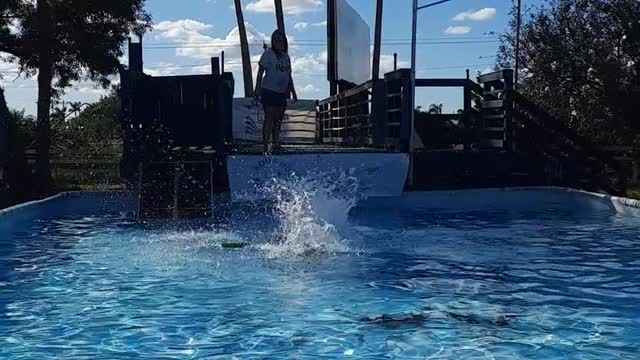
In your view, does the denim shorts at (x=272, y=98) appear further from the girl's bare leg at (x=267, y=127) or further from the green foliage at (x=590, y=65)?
the green foliage at (x=590, y=65)

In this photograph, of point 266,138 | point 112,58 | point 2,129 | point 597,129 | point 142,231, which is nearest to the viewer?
point 142,231

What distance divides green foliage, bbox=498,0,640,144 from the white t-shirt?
25.7 ft

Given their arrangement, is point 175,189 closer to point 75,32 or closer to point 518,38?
point 75,32

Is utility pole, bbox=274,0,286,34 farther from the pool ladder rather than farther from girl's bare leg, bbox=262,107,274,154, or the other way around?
the pool ladder

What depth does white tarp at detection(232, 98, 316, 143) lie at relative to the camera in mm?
20734

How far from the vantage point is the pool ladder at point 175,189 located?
10141mm

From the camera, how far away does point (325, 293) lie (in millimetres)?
5777

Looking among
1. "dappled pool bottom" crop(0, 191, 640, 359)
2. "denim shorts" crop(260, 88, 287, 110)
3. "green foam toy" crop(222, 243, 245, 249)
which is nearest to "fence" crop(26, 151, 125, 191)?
"denim shorts" crop(260, 88, 287, 110)

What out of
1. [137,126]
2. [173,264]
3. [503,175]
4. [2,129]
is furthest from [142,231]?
[503,175]

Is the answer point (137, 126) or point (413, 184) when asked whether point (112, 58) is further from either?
point (413, 184)

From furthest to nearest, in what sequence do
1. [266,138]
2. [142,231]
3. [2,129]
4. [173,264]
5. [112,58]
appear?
[112,58] < [2,129] < [266,138] < [142,231] < [173,264]

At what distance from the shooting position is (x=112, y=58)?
15.7 meters

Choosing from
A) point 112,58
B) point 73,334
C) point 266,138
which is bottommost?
point 73,334

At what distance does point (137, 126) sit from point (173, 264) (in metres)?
5.45
